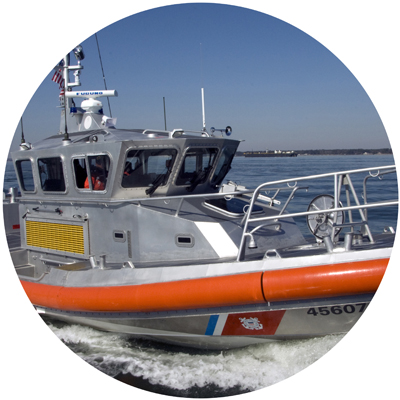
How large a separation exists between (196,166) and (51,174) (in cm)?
196

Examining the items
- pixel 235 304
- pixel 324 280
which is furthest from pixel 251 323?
pixel 324 280

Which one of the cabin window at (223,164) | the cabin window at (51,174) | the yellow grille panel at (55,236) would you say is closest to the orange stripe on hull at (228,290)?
the yellow grille panel at (55,236)

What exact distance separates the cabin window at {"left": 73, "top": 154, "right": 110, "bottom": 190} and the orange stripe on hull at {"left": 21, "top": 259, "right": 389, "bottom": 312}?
4.13 ft

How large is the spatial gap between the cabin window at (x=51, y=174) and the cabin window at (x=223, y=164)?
2000 mm

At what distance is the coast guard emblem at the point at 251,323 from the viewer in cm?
397

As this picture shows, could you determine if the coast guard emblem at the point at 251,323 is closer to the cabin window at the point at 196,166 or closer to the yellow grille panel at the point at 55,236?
the cabin window at the point at 196,166

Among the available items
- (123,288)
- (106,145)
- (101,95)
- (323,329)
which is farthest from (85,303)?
(101,95)

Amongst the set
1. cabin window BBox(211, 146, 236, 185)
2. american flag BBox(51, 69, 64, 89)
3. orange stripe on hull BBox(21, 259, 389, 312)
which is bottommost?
orange stripe on hull BBox(21, 259, 389, 312)

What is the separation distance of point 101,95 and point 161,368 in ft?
12.6

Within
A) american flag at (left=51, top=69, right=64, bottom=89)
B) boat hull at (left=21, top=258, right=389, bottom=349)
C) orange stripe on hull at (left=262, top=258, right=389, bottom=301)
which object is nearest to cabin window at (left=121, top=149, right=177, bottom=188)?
boat hull at (left=21, top=258, right=389, bottom=349)

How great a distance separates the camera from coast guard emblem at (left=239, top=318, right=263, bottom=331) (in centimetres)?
397

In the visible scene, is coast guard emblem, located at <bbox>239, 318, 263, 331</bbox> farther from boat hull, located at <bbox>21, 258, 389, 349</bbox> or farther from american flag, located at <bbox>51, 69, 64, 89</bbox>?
american flag, located at <bbox>51, 69, 64, 89</bbox>

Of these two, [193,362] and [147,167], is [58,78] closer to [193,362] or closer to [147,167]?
[147,167]

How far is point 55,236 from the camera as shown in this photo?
5.61 metres
